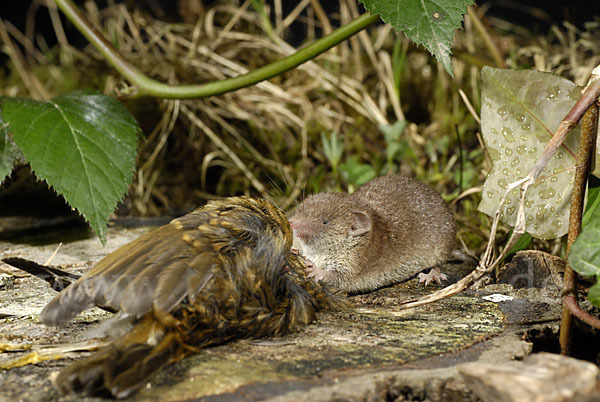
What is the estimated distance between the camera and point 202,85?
316 centimetres

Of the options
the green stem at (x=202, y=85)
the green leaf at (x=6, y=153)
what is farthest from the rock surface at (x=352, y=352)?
the green stem at (x=202, y=85)

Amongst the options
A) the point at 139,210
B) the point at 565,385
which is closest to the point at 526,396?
the point at 565,385

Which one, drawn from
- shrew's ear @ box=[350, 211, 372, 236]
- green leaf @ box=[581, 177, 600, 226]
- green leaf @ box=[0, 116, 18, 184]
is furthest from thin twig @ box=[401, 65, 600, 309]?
green leaf @ box=[0, 116, 18, 184]

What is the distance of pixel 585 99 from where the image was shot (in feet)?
6.01

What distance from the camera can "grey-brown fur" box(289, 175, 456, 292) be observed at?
277cm

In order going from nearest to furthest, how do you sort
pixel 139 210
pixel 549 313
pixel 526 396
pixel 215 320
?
pixel 526 396
pixel 215 320
pixel 549 313
pixel 139 210

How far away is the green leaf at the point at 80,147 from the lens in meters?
2.59

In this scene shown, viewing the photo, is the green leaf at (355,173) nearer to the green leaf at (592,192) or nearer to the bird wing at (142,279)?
the green leaf at (592,192)

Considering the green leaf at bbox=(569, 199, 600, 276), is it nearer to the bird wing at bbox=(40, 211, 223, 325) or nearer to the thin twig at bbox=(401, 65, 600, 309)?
the thin twig at bbox=(401, 65, 600, 309)

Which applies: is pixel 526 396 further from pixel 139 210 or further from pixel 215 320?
pixel 139 210

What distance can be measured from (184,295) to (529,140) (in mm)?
1310

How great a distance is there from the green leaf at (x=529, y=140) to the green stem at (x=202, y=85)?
0.80m

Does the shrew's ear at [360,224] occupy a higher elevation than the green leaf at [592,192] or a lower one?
lower

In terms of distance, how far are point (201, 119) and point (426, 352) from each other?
3.40 m
